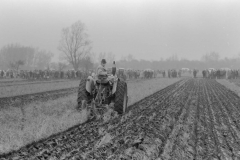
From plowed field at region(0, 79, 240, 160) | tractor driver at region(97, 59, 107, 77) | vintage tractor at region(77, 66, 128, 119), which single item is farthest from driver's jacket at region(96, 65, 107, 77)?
plowed field at region(0, 79, 240, 160)

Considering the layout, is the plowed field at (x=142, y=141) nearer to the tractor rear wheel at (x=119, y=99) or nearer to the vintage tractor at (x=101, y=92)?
the tractor rear wheel at (x=119, y=99)

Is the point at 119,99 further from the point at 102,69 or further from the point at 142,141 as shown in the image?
the point at 142,141

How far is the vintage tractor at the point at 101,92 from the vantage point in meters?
8.03

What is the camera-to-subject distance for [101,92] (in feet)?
26.6

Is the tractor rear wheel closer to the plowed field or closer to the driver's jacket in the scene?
the plowed field

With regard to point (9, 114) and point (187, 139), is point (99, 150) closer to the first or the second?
point (187, 139)

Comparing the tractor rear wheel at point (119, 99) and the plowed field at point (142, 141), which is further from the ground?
the tractor rear wheel at point (119, 99)

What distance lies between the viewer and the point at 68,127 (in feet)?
20.7

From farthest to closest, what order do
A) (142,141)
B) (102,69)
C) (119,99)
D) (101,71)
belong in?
(102,69), (101,71), (119,99), (142,141)

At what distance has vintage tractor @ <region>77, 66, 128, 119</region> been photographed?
26.3 ft

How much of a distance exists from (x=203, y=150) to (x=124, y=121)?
8.86 feet

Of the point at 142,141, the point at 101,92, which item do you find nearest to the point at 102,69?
the point at 101,92

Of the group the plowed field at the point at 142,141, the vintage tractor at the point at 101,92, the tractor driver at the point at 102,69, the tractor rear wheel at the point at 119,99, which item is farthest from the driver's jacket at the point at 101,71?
the plowed field at the point at 142,141

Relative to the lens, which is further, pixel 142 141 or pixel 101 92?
pixel 101 92
